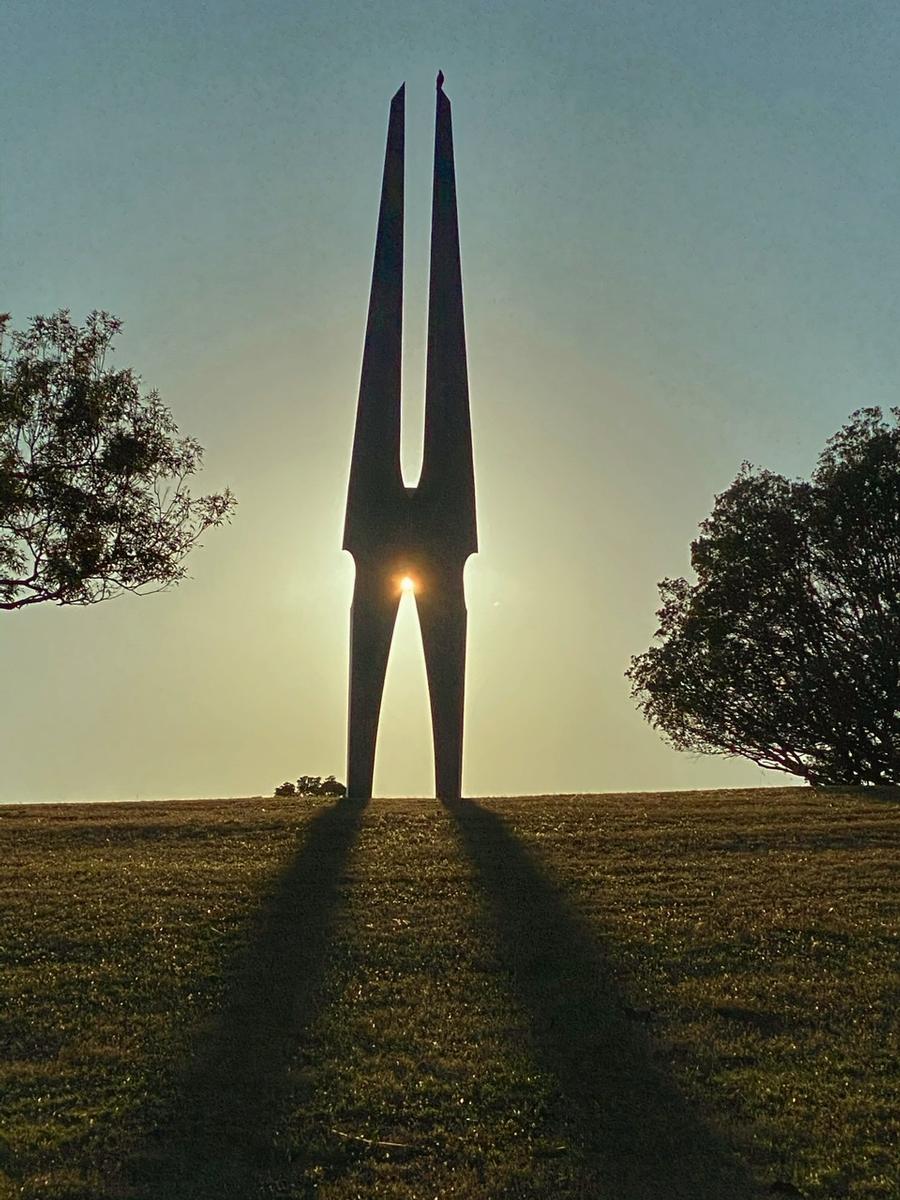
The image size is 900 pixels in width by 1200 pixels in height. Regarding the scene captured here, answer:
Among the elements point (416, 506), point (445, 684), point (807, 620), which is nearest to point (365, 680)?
point (445, 684)

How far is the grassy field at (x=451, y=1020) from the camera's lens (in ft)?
25.8

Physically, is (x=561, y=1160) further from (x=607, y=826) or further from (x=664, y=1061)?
(x=607, y=826)

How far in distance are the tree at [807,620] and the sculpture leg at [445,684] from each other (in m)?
9.67

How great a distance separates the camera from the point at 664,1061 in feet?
30.6

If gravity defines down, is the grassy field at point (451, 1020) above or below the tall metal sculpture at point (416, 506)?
below

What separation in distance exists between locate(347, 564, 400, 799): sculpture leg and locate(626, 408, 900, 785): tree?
35.2 feet

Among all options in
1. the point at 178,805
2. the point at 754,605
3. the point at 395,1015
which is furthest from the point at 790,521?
the point at 395,1015

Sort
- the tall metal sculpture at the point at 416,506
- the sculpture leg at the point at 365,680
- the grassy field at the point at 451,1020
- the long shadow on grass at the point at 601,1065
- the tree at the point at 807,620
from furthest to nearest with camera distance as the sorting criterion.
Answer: the tree at the point at 807,620 → the tall metal sculpture at the point at 416,506 → the sculpture leg at the point at 365,680 → the grassy field at the point at 451,1020 → the long shadow on grass at the point at 601,1065

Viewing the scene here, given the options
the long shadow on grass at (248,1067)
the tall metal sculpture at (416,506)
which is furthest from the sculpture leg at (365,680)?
the long shadow on grass at (248,1067)

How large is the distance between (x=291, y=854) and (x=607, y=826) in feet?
15.9

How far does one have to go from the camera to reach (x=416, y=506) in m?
23.4

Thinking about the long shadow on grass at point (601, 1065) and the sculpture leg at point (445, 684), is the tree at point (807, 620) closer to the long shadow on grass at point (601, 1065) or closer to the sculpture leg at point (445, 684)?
the sculpture leg at point (445, 684)

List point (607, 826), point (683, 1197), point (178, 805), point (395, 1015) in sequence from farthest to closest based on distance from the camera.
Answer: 1. point (178, 805)
2. point (607, 826)
3. point (395, 1015)
4. point (683, 1197)

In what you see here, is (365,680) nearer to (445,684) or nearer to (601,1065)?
(445,684)
